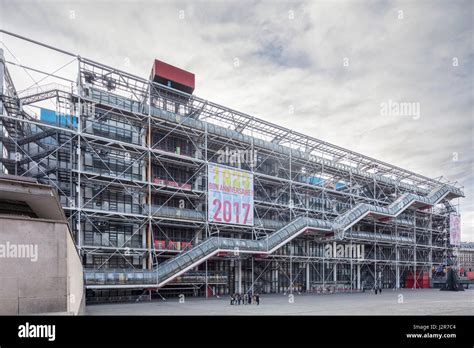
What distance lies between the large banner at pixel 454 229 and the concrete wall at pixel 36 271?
58.3 metres

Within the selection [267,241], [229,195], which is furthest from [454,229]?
[229,195]

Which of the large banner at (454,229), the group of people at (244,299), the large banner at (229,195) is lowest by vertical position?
the group of people at (244,299)

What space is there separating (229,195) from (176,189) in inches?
176

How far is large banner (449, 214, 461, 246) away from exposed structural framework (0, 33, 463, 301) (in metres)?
14.9

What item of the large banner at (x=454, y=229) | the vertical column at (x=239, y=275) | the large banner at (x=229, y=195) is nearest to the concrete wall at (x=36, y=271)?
the large banner at (x=229, y=195)

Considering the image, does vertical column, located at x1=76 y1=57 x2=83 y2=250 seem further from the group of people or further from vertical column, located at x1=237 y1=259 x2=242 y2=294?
vertical column, located at x1=237 y1=259 x2=242 y2=294

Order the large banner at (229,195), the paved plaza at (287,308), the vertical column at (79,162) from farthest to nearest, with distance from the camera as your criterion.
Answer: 1. the large banner at (229,195)
2. the vertical column at (79,162)
3. the paved plaza at (287,308)

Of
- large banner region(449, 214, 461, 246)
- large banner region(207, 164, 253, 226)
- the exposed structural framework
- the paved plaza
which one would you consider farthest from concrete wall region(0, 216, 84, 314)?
large banner region(449, 214, 461, 246)

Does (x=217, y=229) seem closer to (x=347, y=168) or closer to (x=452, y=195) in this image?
(x=347, y=168)

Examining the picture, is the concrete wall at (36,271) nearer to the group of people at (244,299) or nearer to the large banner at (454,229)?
the group of people at (244,299)

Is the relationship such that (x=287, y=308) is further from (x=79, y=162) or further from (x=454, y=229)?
(x=454, y=229)

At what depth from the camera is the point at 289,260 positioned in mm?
40781

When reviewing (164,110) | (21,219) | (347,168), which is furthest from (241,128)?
(21,219)

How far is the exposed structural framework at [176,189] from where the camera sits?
2788 cm
